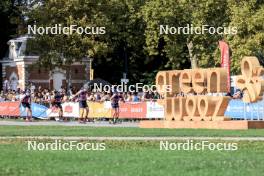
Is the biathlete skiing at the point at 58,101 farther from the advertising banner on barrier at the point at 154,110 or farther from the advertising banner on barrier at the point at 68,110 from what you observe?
the advertising banner on barrier at the point at 154,110

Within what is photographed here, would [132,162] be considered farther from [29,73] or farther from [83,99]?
[29,73]

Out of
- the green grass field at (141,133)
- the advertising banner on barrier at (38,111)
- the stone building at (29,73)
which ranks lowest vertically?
the green grass field at (141,133)

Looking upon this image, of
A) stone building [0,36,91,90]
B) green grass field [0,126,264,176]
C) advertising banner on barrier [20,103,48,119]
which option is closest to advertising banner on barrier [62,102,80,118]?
advertising banner on barrier [20,103,48,119]

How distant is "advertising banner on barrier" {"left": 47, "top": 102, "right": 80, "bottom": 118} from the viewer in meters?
46.5

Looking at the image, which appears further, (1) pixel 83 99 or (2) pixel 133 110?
(2) pixel 133 110

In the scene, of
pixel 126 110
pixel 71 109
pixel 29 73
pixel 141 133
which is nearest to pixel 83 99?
pixel 126 110

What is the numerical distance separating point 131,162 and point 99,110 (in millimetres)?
30336

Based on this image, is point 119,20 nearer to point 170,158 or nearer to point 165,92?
point 165,92

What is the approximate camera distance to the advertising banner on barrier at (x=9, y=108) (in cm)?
5016

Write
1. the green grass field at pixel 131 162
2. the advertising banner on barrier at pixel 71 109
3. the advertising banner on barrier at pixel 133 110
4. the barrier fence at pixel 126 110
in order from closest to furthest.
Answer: the green grass field at pixel 131 162, the barrier fence at pixel 126 110, the advertising banner on barrier at pixel 133 110, the advertising banner on barrier at pixel 71 109

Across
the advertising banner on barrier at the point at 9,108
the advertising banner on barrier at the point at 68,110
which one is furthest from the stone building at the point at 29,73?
the advertising banner on barrier at the point at 68,110

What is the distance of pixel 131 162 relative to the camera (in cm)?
1513

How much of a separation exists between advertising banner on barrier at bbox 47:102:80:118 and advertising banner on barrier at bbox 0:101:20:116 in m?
3.32

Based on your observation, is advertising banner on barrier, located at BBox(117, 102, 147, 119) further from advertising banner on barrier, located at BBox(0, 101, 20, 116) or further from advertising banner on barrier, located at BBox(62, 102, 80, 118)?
advertising banner on barrier, located at BBox(0, 101, 20, 116)
